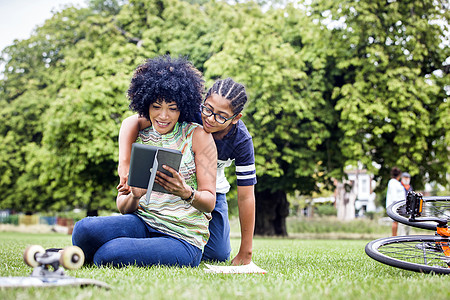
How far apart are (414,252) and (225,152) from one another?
1799 mm

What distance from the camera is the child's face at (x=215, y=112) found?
12.9ft

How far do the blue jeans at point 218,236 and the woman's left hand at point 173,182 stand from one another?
3.48 ft

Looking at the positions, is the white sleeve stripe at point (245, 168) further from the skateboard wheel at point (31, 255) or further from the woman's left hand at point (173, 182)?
the skateboard wheel at point (31, 255)

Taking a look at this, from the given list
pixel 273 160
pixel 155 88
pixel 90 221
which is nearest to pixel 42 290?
pixel 90 221

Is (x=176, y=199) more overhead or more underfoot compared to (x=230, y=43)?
more underfoot

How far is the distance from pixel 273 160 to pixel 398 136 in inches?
160

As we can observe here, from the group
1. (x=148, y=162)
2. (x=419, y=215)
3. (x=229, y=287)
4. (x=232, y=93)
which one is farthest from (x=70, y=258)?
(x=419, y=215)

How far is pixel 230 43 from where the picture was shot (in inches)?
617

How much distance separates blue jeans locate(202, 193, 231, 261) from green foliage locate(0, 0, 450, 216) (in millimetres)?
10102

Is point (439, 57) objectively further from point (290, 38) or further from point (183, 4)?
point (183, 4)

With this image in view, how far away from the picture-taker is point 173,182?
3.43 meters

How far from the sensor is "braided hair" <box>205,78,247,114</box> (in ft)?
13.1

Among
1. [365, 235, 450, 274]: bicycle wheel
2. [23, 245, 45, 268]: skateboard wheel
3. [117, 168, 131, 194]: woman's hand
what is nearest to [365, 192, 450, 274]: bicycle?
[365, 235, 450, 274]: bicycle wheel

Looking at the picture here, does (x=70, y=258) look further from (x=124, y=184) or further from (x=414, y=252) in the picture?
(x=414, y=252)
